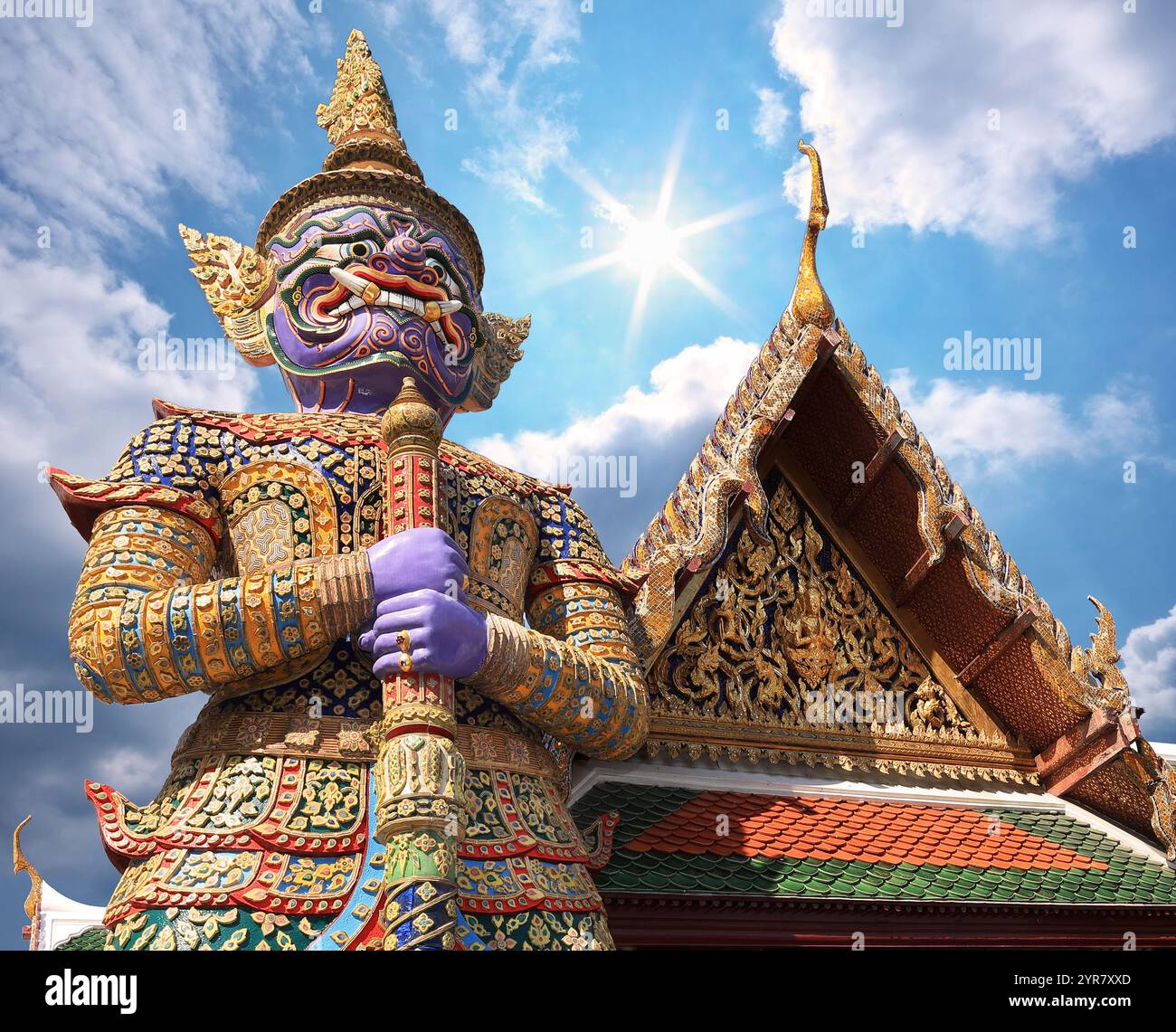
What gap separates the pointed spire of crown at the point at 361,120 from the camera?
4684 mm

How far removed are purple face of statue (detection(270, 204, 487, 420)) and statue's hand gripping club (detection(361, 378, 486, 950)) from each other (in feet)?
1.65

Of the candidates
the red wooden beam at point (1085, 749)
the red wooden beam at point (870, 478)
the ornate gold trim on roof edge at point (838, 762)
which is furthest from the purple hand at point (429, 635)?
the red wooden beam at point (1085, 749)

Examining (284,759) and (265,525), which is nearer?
(284,759)

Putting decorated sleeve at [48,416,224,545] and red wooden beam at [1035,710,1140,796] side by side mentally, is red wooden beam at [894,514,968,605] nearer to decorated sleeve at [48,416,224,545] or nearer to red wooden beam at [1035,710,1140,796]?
red wooden beam at [1035,710,1140,796]

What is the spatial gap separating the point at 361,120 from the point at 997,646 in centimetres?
402

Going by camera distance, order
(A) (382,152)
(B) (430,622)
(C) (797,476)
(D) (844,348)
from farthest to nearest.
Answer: (C) (797,476)
(D) (844,348)
(A) (382,152)
(B) (430,622)

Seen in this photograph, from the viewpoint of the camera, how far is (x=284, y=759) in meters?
3.36

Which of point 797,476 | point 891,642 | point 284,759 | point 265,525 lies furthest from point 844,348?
point 284,759

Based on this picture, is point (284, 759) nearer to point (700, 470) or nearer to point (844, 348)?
point (700, 470)

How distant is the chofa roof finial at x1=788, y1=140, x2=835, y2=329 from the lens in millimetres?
5887

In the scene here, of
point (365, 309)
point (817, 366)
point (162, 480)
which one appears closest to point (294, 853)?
point (162, 480)

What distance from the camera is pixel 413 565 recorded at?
10.9 ft
